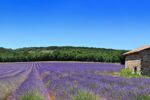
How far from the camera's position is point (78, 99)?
8.42 metres

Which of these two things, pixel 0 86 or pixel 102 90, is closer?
pixel 102 90

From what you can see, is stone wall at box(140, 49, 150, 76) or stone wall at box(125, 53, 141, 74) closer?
stone wall at box(140, 49, 150, 76)

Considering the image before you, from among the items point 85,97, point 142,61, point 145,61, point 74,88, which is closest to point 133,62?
point 142,61

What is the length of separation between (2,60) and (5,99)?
77322 mm

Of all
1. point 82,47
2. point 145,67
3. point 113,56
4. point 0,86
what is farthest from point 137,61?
point 82,47

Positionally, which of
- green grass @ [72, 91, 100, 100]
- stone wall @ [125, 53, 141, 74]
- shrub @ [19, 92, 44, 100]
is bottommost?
shrub @ [19, 92, 44, 100]

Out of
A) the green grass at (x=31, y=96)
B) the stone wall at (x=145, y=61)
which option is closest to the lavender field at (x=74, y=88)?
the green grass at (x=31, y=96)

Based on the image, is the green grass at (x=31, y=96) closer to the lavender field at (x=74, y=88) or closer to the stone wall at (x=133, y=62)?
the lavender field at (x=74, y=88)

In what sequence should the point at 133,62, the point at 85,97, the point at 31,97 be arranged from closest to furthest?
the point at 85,97
the point at 31,97
the point at 133,62

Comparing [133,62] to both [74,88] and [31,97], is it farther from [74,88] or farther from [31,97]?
[31,97]

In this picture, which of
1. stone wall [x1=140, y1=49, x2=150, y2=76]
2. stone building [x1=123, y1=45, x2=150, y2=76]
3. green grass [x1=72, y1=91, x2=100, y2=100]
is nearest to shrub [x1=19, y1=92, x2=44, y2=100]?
green grass [x1=72, y1=91, x2=100, y2=100]

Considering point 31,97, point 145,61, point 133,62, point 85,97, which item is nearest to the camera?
point 85,97

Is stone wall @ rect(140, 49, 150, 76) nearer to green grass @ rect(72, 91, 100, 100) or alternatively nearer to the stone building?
the stone building

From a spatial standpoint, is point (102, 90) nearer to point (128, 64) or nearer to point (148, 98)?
point (148, 98)
